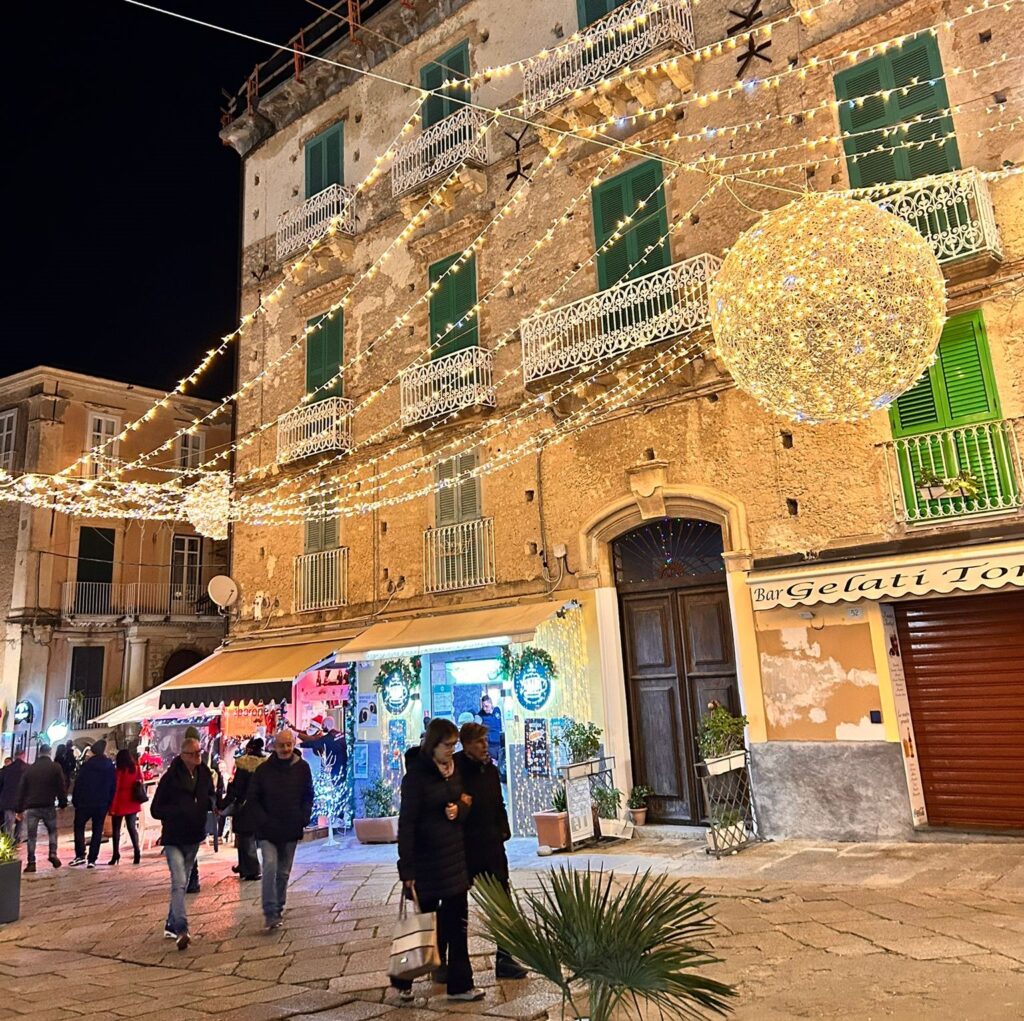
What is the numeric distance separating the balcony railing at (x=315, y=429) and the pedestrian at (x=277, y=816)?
7.61m

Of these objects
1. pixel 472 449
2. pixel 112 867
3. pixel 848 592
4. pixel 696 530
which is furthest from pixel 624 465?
pixel 112 867

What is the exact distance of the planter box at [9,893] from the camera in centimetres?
786

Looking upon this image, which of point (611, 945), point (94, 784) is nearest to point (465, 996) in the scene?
point (611, 945)

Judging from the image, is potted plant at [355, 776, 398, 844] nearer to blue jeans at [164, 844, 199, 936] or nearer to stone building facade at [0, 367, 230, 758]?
blue jeans at [164, 844, 199, 936]

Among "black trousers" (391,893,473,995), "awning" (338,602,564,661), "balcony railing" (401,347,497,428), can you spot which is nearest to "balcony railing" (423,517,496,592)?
"awning" (338,602,564,661)

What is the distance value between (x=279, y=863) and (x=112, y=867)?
5.69 m

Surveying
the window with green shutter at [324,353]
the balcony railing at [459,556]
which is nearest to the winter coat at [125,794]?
the balcony railing at [459,556]

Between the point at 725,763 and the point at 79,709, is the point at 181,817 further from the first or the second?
the point at 79,709

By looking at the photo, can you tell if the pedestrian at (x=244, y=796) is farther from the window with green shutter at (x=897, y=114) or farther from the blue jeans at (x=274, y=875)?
the window with green shutter at (x=897, y=114)

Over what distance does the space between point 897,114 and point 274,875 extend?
10.1 meters

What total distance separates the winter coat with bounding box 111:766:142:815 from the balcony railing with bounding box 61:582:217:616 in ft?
45.3

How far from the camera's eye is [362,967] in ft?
18.1

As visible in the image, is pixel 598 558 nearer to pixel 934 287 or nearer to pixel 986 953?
Result: pixel 934 287

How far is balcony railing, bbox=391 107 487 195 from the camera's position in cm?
1303
